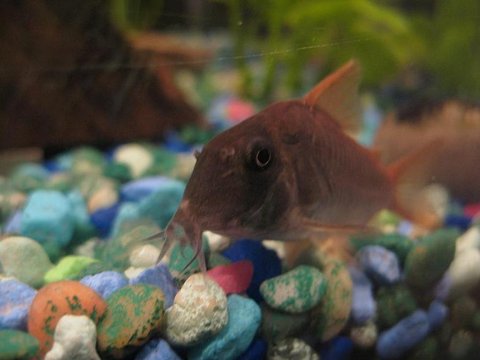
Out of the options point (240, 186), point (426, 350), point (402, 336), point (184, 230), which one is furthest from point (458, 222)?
point (184, 230)

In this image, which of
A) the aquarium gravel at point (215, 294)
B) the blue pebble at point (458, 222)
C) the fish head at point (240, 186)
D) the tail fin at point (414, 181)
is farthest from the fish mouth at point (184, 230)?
the blue pebble at point (458, 222)

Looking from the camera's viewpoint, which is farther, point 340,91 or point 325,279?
point 340,91

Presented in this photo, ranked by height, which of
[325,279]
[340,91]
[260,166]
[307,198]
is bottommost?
[325,279]

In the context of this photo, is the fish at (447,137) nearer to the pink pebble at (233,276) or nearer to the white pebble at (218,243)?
the white pebble at (218,243)

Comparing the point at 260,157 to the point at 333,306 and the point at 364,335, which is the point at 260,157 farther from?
the point at 364,335

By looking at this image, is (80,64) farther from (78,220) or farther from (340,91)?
(340,91)

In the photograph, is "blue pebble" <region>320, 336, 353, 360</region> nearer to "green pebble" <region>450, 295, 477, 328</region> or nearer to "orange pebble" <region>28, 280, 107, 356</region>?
"green pebble" <region>450, 295, 477, 328</region>

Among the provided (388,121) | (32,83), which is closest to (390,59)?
(388,121)
